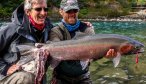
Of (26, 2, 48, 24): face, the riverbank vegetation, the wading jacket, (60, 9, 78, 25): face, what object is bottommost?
the riverbank vegetation

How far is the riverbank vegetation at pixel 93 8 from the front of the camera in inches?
2359

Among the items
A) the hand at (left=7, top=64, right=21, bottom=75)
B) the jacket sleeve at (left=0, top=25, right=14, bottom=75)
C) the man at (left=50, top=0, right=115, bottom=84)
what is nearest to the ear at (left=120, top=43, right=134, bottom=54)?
the man at (left=50, top=0, right=115, bottom=84)

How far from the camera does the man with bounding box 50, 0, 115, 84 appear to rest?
256 inches

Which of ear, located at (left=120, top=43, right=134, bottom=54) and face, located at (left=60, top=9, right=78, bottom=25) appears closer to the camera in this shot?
ear, located at (left=120, top=43, right=134, bottom=54)

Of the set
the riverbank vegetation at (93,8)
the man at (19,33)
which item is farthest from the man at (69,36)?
the riverbank vegetation at (93,8)

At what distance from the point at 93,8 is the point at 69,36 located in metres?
65.4

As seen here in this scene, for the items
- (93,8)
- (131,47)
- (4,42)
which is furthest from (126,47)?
(93,8)

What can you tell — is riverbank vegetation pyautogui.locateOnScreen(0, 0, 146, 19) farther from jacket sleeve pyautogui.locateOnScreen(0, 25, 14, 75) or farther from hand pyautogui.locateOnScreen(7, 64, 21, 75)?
hand pyautogui.locateOnScreen(7, 64, 21, 75)

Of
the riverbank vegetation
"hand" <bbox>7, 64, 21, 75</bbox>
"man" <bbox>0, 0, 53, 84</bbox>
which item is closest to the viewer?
"hand" <bbox>7, 64, 21, 75</bbox>

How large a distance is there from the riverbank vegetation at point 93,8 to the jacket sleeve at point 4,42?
50012mm

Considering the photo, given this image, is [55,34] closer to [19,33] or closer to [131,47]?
[19,33]

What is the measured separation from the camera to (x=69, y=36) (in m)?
6.60

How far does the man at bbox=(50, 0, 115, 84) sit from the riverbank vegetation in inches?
1945

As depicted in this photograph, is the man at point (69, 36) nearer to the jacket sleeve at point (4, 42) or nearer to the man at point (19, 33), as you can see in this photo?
the man at point (19, 33)
